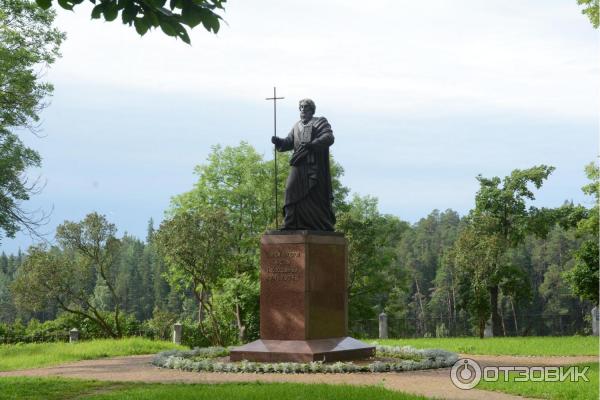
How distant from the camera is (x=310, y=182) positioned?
48.9 feet

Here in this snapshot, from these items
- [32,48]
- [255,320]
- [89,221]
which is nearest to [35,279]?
[89,221]

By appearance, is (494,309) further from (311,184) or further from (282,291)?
(282,291)

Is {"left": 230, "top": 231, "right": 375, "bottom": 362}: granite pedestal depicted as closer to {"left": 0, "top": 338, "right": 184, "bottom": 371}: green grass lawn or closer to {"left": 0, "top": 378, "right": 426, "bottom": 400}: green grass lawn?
{"left": 0, "top": 378, "right": 426, "bottom": 400}: green grass lawn

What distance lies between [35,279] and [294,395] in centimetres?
1889

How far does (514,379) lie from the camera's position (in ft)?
38.2

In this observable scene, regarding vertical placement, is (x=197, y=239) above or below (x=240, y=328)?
above

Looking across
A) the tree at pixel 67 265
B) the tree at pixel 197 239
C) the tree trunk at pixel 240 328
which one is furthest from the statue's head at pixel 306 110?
the tree trunk at pixel 240 328

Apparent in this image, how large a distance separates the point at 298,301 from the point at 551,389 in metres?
5.23

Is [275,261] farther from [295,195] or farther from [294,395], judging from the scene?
[294,395]

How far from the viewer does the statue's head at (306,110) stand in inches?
604

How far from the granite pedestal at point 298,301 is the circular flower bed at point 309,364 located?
0.52 metres

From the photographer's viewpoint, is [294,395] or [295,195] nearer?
[294,395]

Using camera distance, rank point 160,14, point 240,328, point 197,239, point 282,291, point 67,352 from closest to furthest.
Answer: point 160,14 → point 282,291 → point 67,352 → point 197,239 → point 240,328

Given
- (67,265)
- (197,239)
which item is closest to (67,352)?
(197,239)
